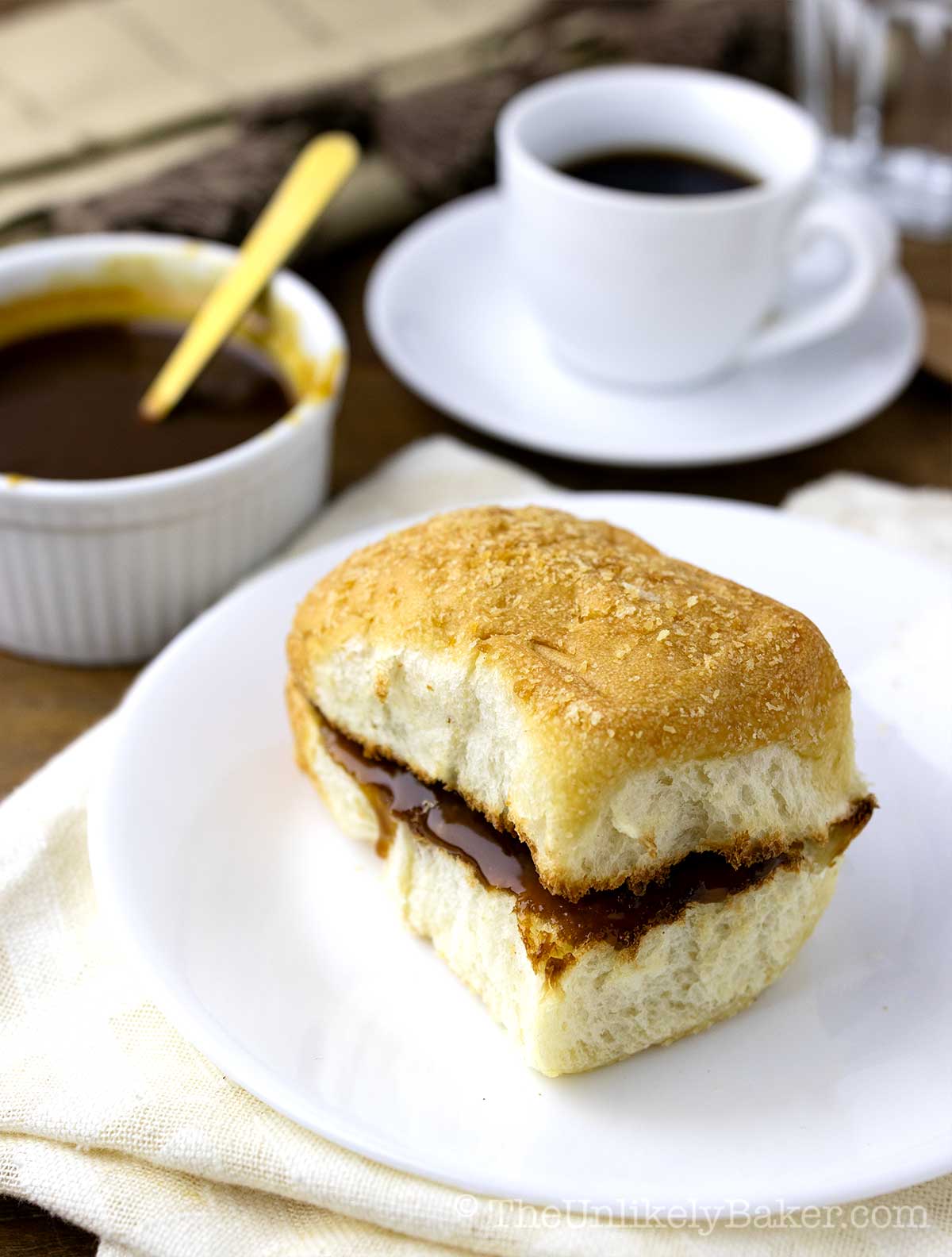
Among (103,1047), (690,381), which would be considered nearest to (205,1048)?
(103,1047)

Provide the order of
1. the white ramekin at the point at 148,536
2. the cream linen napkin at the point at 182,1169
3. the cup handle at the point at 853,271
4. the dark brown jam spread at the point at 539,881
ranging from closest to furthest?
the cream linen napkin at the point at 182,1169 → the dark brown jam spread at the point at 539,881 → the white ramekin at the point at 148,536 → the cup handle at the point at 853,271

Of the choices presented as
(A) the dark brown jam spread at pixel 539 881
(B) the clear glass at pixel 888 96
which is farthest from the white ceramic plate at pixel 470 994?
(B) the clear glass at pixel 888 96

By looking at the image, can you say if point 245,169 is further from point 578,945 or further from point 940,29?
point 578,945

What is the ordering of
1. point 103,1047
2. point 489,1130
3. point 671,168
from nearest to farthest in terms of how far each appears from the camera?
1. point 489,1130
2. point 103,1047
3. point 671,168

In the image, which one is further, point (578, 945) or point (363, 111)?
point (363, 111)

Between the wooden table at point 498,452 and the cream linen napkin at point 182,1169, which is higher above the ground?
the cream linen napkin at point 182,1169

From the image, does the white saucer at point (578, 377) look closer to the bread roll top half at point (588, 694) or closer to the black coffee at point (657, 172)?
the black coffee at point (657, 172)

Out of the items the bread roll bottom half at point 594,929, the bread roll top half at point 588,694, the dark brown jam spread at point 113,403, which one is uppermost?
the bread roll top half at point 588,694
